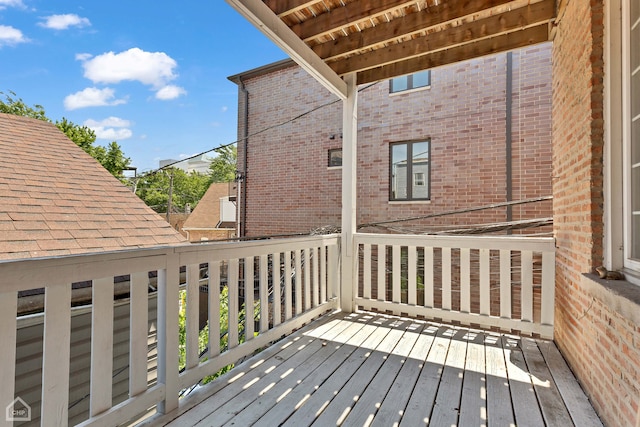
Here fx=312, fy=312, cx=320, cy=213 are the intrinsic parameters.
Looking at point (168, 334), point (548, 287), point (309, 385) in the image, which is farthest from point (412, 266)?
point (168, 334)

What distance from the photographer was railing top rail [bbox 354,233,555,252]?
99.7 inches

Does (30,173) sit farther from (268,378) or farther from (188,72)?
(188,72)

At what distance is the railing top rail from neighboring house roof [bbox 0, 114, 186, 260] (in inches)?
112

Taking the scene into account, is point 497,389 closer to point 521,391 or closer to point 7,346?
point 521,391

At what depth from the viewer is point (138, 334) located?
1.48m

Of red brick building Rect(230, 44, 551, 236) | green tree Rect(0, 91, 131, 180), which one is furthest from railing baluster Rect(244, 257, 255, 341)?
green tree Rect(0, 91, 131, 180)

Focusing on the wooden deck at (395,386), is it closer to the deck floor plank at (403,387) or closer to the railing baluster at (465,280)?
the deck floor plank at (403,387)

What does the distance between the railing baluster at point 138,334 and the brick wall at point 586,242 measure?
1.97 meters

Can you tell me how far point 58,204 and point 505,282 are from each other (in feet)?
16.6

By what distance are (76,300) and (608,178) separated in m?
4.00

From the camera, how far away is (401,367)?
6.82 ft

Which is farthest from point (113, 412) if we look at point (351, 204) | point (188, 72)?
point (188, 72)

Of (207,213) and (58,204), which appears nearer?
(58,204)

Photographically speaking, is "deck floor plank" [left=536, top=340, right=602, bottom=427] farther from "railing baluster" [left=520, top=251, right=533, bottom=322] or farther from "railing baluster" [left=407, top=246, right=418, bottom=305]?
"railing baluster" [left=407, top=246, right=418, bottom=305]
